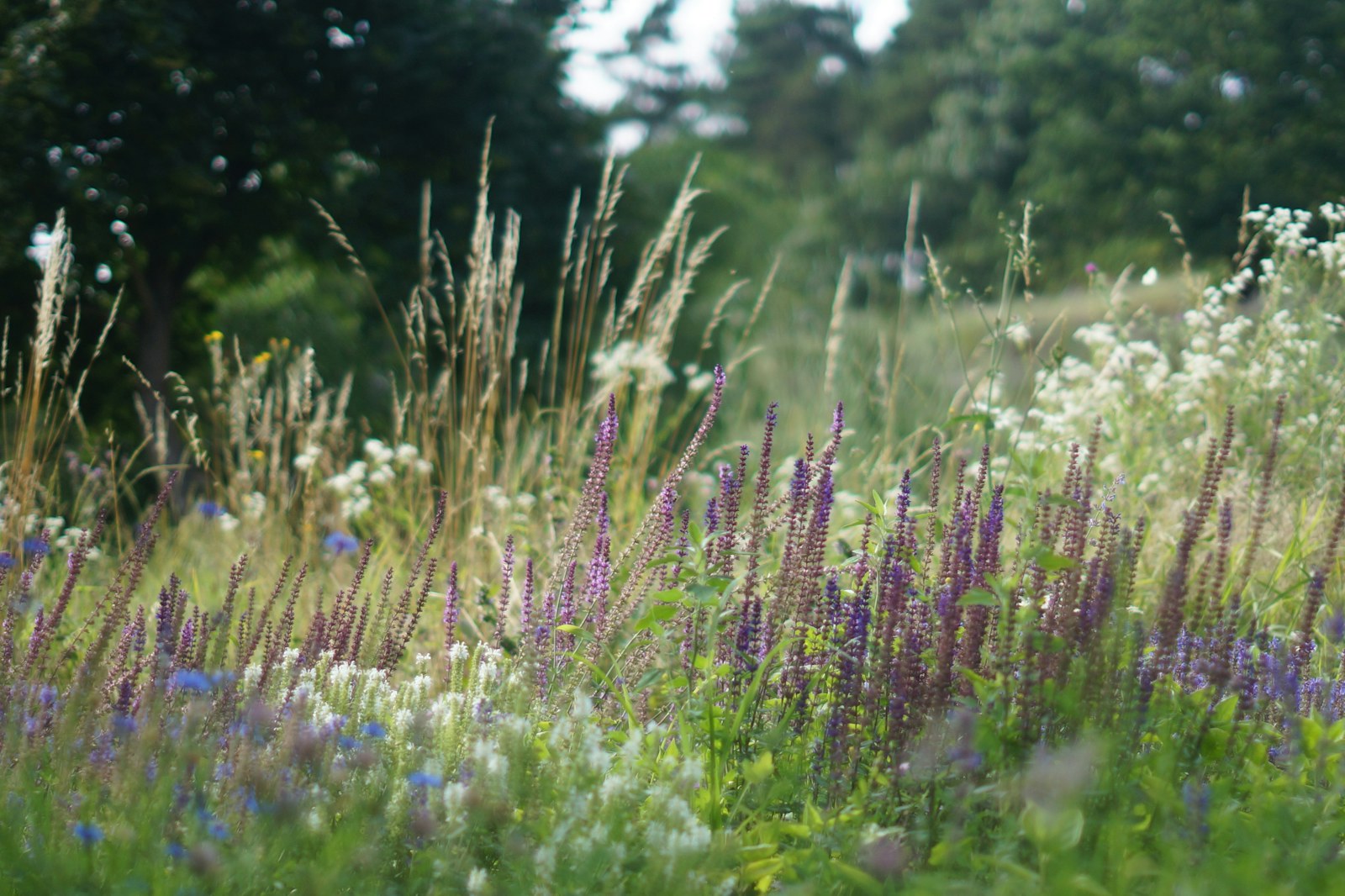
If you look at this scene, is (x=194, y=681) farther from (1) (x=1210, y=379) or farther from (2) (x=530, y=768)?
(1) (x=1210, y=379)

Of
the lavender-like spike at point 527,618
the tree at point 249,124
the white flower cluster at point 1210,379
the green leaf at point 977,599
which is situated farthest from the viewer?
the tree at point 249,124

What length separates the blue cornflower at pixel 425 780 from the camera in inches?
63.9

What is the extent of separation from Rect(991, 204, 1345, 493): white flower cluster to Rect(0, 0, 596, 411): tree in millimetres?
4893

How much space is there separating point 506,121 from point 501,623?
22.6 feet

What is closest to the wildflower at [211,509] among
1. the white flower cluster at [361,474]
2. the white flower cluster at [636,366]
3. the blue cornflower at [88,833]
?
the white flower cluster at [361,474]

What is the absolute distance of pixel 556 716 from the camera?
2148mm

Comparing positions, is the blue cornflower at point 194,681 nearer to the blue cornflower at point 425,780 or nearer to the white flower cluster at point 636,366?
the blue cornflower at point 425,780

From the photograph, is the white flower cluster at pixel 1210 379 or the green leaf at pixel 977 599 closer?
the green leaf at pixel 977 599

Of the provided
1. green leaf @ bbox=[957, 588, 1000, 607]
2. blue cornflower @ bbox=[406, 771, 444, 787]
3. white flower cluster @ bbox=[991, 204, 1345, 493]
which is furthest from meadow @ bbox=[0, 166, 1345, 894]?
white flower cluster @ bbox=[991, 204, 1345, 493]

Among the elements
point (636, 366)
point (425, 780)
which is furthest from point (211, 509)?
point (425, 780)

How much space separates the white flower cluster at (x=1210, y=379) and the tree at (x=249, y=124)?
4893mm

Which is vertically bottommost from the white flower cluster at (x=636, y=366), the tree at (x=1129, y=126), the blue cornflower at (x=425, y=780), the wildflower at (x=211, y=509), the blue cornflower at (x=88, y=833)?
the wildflower at (x=211, y=509)

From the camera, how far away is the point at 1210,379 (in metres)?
4.68

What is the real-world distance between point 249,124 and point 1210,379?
269 inches
